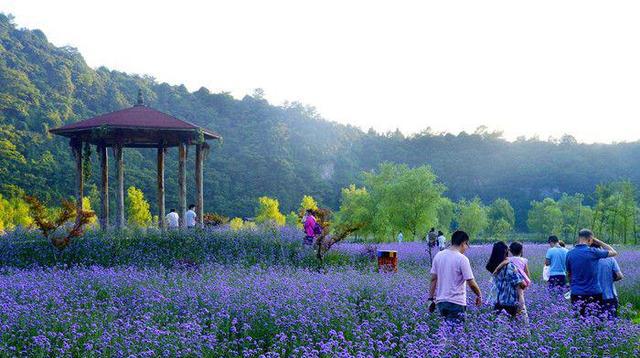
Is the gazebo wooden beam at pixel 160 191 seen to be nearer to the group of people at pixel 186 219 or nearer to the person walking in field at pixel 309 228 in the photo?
the group of people at pixel 186 219

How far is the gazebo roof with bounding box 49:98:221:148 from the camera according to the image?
16609mm

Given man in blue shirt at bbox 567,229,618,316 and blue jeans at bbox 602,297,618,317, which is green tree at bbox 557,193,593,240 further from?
man in blue shirt at bbox 567,229,618,316

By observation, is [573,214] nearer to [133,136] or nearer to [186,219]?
[186,219]

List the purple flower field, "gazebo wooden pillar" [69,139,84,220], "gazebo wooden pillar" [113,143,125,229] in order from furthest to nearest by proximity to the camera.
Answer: "gazebo wooden pillar" [69,139,84,220] → "gazebo wooden pillar" [113,143,125,229] → the purple flower field

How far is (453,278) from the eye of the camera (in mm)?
6957

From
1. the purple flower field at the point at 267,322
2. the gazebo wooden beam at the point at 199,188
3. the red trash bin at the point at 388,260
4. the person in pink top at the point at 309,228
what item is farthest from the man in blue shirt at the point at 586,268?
the gazebo wooden beam at the point at 199,188

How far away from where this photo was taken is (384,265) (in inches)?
571

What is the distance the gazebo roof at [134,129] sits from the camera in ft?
54.5

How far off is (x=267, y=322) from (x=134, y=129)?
34.6 ft

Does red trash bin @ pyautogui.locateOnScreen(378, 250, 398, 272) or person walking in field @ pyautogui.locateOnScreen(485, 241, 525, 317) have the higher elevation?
person walking in field @ pyautogui.locateOnScreen(485, 241, 525, 317)

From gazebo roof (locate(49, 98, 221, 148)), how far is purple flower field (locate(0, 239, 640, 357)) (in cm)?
646

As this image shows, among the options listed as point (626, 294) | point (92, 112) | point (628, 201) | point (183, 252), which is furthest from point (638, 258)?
point (92, 112)

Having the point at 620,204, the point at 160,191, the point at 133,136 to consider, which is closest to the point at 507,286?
the point at 133,136

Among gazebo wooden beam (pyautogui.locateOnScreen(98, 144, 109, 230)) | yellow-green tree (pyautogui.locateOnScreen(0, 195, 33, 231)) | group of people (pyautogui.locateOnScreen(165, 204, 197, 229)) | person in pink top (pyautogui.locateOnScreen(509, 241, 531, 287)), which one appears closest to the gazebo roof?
gazebo wooden beam (pyautogui.locateOnScreen(98, 144, 109, 230))
